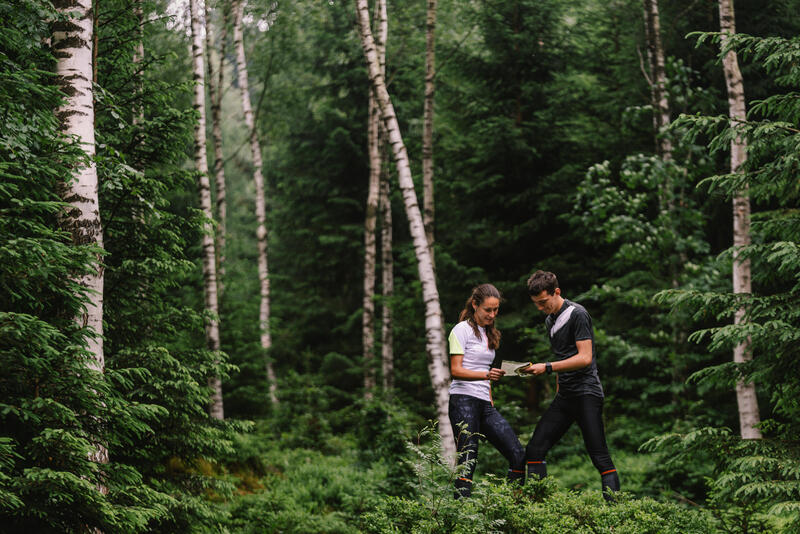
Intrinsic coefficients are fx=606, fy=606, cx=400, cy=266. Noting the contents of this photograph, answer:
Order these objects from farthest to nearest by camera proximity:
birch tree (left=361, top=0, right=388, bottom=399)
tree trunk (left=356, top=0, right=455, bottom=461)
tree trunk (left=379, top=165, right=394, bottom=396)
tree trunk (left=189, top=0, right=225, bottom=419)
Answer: birch tree (left=361, top=0, right=388, bottom=399) → tree trunk (left=379, top=165, right=394, bottom=396) → tree trunk (left=189, top=0, right=225, bottom=419) → tree trunk (left=356, top=0, right=455, bottom=461)

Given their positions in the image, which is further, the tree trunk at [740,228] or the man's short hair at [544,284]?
the tree trunk at [740,228]

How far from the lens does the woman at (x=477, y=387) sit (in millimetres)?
5590

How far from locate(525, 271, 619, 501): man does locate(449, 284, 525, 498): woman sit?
0.73 ft

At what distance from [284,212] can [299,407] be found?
9546 mm

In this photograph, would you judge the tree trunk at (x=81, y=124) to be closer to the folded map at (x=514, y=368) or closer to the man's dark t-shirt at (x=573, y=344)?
the folded map at (x=514, y=368)

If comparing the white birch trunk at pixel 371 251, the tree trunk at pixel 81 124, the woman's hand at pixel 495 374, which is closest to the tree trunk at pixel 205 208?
the white birch trunk at pixel 371 251

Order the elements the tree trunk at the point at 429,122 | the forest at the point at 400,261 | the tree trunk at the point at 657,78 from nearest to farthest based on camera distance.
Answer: the forest at the point at 400,261 < the tree trunk at the point at 657,78 < the tree trunk at the point at 429,122

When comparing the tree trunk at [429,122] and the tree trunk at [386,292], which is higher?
the tree trunk at [429,122]

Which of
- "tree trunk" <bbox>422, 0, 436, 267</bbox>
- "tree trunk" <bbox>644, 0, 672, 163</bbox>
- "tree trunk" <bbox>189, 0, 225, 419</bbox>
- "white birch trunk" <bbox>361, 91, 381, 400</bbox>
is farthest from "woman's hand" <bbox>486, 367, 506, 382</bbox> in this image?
"white birch trunk" <bbox>361, 91, 381, 400</bbox>

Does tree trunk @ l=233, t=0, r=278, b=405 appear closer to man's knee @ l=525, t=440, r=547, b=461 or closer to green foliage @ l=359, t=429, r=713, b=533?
man's knee @ l=525, t=440, r=547, b=461

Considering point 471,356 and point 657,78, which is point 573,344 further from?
point 657,78

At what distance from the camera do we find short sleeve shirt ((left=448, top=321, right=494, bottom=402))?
18.5ft

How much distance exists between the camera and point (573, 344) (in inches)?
218

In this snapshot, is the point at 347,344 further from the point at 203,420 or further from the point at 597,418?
the point at 597,418
